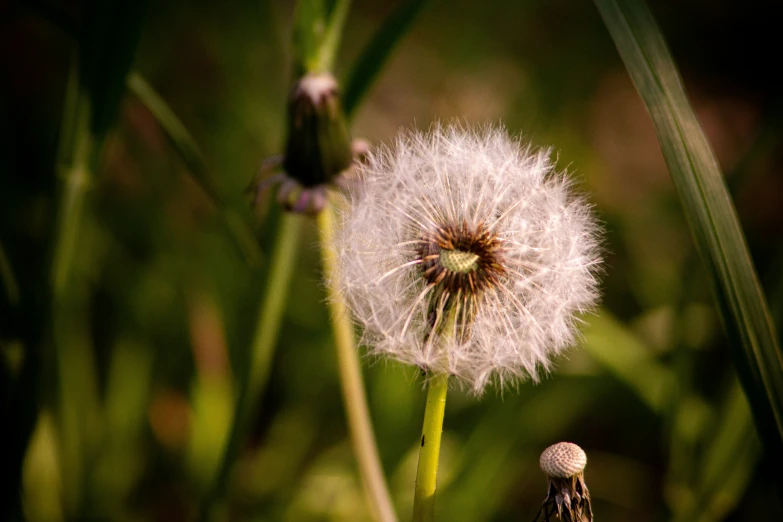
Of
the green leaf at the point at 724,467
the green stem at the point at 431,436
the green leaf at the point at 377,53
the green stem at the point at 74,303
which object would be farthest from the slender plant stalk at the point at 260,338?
the green leaf at the point at 724,467

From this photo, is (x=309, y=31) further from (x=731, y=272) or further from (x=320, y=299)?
(x=320, y=299)

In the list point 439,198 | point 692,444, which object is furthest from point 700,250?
point 692,444

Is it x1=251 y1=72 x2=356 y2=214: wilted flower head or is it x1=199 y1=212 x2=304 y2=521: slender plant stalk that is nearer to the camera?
x1=251 y1=72 x2=356 y2=214: wilted flower head

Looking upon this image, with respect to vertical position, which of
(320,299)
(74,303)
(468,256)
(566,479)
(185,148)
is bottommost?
(74,303)

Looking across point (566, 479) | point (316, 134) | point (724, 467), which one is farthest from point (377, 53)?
point (724, 467)

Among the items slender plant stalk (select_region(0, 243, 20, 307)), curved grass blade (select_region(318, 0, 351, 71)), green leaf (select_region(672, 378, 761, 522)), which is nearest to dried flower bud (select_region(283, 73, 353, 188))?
curved grass blade (select_region(318, 0, 351, 71))

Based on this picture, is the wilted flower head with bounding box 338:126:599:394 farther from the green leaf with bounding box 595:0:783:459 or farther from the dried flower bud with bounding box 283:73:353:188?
the dried flower bud with bounding box 283:73:353:188
